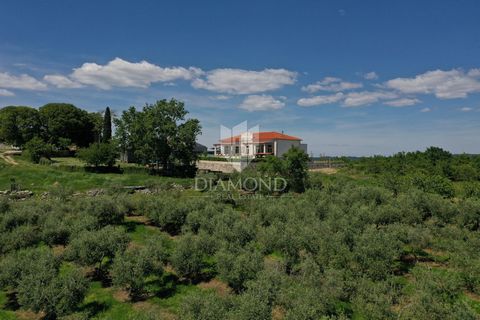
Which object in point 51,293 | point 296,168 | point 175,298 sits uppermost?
point 296,168

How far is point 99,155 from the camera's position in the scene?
50.1 m

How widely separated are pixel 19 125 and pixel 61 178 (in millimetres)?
29000

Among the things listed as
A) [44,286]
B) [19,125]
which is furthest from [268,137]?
[44,286]

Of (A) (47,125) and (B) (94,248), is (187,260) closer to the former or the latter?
(B) (94,248)

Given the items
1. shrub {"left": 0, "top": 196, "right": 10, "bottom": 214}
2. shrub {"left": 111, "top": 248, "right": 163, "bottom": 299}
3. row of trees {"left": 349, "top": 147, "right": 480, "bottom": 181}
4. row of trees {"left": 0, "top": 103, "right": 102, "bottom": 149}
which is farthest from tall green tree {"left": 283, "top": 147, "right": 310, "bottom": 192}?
row of trees {"left": 0, "top": 103, "right": 102, "bottom": 149}

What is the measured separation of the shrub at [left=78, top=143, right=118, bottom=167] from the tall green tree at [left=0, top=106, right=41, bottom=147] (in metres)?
22.4

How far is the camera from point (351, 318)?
14250mm

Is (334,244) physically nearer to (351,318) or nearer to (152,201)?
(351,318)

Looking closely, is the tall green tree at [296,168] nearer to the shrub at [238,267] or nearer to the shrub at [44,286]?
the shrub at [238,267]

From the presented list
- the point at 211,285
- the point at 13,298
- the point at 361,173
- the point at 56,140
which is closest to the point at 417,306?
the point at 211,285

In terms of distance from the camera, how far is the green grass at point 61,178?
42531 mm

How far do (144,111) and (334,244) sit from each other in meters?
43.0

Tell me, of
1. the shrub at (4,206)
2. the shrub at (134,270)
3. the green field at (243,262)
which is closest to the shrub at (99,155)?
the green field at (243,262)

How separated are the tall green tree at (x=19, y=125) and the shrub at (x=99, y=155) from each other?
22408 millimetres
